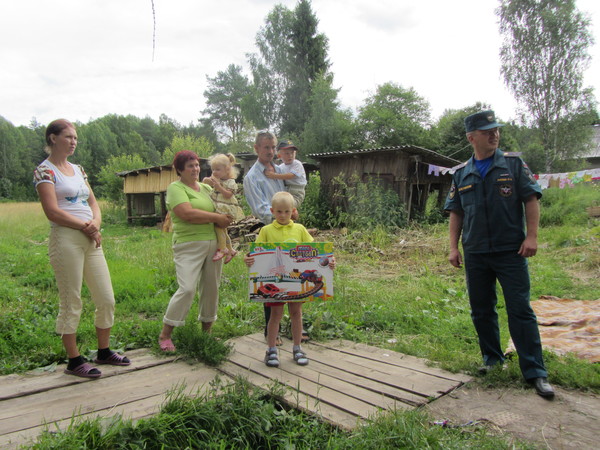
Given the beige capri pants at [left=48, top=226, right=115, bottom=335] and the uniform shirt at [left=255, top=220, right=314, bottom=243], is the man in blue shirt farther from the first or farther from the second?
the beige capri pants at [left=48, top=226, right=115, bottom=335]

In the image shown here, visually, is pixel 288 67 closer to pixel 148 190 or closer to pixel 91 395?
pixel 148 190

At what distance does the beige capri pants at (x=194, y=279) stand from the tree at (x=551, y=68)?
29.4 meters

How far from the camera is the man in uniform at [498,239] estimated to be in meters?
2.88

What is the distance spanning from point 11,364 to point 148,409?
166 cm

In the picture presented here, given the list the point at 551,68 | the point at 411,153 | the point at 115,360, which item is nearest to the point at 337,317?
the point at 115,360

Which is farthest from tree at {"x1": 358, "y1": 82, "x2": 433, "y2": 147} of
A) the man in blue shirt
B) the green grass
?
the green grass

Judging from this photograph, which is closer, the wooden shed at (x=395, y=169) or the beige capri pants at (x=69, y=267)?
the beige capri pants at (x=69, y=267)

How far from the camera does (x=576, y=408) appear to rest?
8.48 feet

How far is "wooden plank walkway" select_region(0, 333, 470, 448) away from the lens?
2.47 m

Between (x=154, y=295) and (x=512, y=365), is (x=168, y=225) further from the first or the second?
(x=512, y=365)

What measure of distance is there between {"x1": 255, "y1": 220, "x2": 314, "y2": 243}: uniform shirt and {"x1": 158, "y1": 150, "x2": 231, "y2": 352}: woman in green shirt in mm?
434

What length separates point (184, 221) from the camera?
3607mm

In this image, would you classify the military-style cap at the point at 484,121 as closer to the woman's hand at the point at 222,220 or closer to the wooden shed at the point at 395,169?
the woman's hand at the point at 222,220

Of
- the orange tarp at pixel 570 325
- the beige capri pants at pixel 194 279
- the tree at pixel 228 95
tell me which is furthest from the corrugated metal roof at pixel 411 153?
the tree at pixel 228 95
